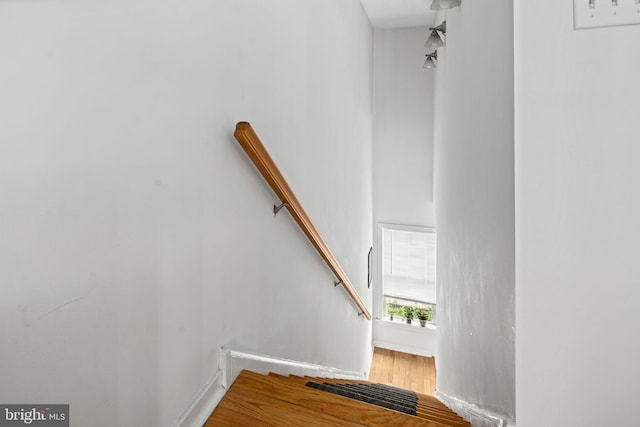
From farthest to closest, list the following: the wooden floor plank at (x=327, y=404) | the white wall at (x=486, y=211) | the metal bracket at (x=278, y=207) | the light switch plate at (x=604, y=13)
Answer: the metal bracket at (x=278, y=207)
the wooden floor plank at (x=327, y=404)
the white wall at (x=486, y=211)
the light switch plate at (x=604, y=13)

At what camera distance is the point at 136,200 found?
0.90m

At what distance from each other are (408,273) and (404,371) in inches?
55.9

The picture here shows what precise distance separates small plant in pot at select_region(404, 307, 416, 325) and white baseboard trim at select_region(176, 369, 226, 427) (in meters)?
4.85

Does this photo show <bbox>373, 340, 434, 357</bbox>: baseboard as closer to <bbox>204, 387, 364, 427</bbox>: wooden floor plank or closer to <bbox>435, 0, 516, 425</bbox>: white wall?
<bbox>435, 0, 516, 425</bbox>: white wall

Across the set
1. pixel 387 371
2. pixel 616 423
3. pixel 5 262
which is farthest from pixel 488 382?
pixel 387 371

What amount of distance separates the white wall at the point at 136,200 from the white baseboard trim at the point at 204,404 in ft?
0.09

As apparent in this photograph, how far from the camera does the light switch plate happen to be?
0.88 metres

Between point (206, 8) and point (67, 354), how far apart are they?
1022 mm

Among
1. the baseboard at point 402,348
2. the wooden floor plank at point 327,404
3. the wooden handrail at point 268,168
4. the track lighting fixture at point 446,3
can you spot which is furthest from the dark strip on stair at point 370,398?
the baseboard at point 402,348

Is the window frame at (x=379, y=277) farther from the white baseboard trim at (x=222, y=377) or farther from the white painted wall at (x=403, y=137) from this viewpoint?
the white baseboard trim at (x=222, y=377)

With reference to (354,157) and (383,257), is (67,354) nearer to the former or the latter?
(354,157)

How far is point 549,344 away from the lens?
0.95m

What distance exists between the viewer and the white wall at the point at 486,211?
3.35ft

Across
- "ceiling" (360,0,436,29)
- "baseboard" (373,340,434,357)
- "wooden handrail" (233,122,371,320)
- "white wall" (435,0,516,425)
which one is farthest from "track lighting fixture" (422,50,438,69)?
"baseboard" (373,340,434,357)
